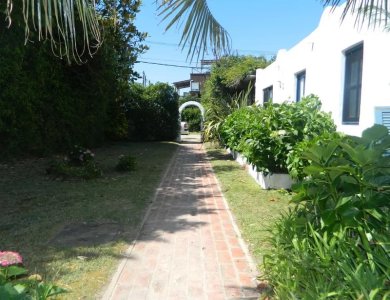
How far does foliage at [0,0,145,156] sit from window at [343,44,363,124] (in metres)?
4.97

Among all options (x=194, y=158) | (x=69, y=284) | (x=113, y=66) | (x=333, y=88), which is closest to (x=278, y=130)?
(x=333, y=88)

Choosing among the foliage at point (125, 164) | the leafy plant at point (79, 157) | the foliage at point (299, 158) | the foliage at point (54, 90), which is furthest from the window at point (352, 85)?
the leafy plant at point (79, 157)

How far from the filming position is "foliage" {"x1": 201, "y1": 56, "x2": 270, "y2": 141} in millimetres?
17109

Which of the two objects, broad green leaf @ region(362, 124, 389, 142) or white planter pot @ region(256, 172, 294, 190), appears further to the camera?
white planter pot @ region(256, 172, 294, 190)

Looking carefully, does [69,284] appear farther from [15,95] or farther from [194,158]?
[194,158]

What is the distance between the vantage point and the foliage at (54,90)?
10289 mm

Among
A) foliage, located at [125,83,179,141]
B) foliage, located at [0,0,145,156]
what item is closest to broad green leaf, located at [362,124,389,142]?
foliage, located at [0,0,145,156]

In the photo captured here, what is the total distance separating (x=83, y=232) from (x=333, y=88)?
5443 millimetres

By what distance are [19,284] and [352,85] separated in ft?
21.6

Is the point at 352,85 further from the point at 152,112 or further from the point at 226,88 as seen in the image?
the point at 152,112

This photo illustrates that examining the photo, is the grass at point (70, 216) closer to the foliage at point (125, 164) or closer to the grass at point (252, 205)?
the foliage at point (125, 164)

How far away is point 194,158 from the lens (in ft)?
49.9

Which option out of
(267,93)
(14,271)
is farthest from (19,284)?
(267,93)

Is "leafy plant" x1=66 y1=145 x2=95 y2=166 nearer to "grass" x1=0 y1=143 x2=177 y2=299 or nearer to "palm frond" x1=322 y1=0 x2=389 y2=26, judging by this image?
"grass" x1=0 y1=143 x2=177 y2=299
